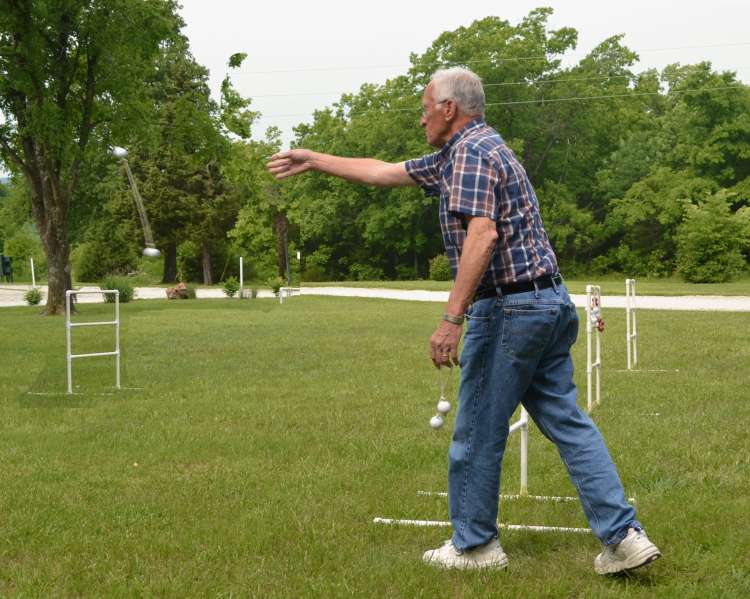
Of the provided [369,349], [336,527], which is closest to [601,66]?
[369,349]

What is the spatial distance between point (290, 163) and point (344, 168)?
28cm

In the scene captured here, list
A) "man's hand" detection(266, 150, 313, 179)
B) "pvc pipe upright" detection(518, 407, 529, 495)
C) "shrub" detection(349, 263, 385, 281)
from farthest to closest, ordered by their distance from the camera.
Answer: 1. "shrub" detection(349, 263, 385, 281)
2. "pvc pipe upright" detection(518, 407, 529, 495)
3. "man's hand" detection(266, 150, 313, 179)

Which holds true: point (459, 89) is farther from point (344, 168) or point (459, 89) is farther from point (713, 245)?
point (713, 245)

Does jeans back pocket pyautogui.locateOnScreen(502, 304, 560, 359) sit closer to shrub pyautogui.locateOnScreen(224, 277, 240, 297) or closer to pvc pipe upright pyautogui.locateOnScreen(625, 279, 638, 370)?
pvc pipe upright pyautogui.locateOnScreen(625, 279, 638, 370)

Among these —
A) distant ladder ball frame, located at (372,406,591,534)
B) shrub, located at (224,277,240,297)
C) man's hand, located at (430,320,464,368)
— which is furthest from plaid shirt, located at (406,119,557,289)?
shrub, located at (224,277,240,297)

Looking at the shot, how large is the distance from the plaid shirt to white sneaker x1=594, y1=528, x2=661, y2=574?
1148 mm

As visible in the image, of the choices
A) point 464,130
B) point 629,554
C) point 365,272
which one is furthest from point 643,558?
point 365,272

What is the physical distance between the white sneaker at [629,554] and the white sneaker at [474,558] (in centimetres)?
42

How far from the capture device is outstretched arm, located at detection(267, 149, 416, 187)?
4586 millimetres

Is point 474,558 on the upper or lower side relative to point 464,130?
lower

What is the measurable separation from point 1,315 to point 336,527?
25067 millimetres

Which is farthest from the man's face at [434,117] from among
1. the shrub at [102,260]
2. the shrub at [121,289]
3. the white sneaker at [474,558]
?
the shrub at [102,260]

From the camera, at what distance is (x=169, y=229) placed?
157ft

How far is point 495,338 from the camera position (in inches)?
159
